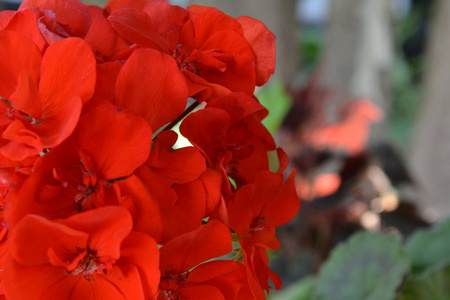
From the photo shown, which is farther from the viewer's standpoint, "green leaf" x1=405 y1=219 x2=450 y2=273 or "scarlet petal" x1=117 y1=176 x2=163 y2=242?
"green leaf" x1=405 y1=219 x2=450 y2=273

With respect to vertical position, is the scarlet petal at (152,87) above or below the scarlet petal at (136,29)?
below

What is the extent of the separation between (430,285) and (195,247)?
408 mm

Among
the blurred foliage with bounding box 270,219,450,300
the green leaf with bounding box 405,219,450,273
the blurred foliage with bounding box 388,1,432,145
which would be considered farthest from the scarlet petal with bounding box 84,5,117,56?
the blurred foliage with bounding box 388,1,432,145

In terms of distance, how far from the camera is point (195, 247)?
30 centimetres

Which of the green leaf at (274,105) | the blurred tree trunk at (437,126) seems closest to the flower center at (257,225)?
the green leaf at (274,105)

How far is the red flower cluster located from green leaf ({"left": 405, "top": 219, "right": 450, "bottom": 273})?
395 millimetres

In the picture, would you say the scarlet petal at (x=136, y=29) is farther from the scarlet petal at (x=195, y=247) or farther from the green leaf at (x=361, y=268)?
the green leaf at (x=361, y=268)

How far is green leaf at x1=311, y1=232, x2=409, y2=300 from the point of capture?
588 mm

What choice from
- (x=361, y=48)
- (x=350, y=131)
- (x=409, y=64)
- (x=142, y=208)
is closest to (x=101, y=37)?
(x=142, y=208)

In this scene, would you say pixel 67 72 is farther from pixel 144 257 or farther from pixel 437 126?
pixel 437 126

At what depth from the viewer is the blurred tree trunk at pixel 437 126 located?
1.60 m

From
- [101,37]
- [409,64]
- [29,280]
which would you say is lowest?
[409,64]

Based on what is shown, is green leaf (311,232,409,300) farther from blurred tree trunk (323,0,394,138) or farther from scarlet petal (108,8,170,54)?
blurred tree trunk (323,0,394,138)

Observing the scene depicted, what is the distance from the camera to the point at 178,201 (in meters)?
0.30
